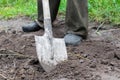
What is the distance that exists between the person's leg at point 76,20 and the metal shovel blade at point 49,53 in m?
0.39

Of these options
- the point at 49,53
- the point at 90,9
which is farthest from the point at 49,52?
the point at 90,9

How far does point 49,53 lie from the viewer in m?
2.50

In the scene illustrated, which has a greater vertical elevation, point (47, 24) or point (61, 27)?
point (47, 24)

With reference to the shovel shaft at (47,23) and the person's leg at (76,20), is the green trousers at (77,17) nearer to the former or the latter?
the person's leg at (76,20)

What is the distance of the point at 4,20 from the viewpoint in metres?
4.28

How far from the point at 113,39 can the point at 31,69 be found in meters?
1.05

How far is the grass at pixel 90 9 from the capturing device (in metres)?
3.93

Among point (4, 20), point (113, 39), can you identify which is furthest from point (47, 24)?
point (4, 20)

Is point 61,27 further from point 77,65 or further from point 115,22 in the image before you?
point 77,65

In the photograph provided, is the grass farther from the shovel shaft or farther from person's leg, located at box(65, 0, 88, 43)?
the shovel shaft

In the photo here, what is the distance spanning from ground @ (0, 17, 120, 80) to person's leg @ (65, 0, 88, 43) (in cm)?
9

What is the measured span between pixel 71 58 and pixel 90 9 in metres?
1.71

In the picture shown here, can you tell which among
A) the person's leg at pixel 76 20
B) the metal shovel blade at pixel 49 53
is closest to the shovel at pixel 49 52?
the metal shovel blade at pixel 49 53

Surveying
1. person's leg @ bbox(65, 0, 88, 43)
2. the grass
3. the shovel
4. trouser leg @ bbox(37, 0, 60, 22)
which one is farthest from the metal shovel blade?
the grass
